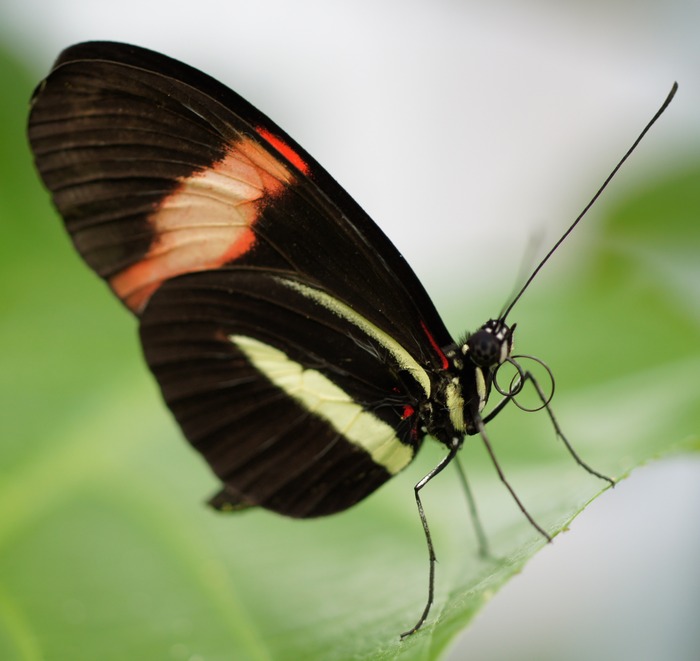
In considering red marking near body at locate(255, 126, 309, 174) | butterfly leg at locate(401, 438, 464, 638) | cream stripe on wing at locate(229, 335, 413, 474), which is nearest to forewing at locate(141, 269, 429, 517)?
cream stripe on wing at locate(229, 335, 413, 474)

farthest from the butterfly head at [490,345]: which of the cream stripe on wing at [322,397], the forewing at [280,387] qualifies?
the cream stripe on wing at [322,397]

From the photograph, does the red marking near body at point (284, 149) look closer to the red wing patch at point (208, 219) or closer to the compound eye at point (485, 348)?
the red wing patch at point (208, 219)

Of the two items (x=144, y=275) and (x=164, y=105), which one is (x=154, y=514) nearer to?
(x=144, y=275)

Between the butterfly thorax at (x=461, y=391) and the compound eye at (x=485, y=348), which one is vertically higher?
the compound eye at (x=485, y=348)

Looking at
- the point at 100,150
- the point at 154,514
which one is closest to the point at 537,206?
the point at 154,514

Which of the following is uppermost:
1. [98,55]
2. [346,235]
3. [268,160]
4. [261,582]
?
[98,55]

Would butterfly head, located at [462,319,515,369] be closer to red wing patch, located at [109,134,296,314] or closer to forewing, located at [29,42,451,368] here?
forewing, located at [29,42,451,368]

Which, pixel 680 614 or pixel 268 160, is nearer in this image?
pixel 268 160
